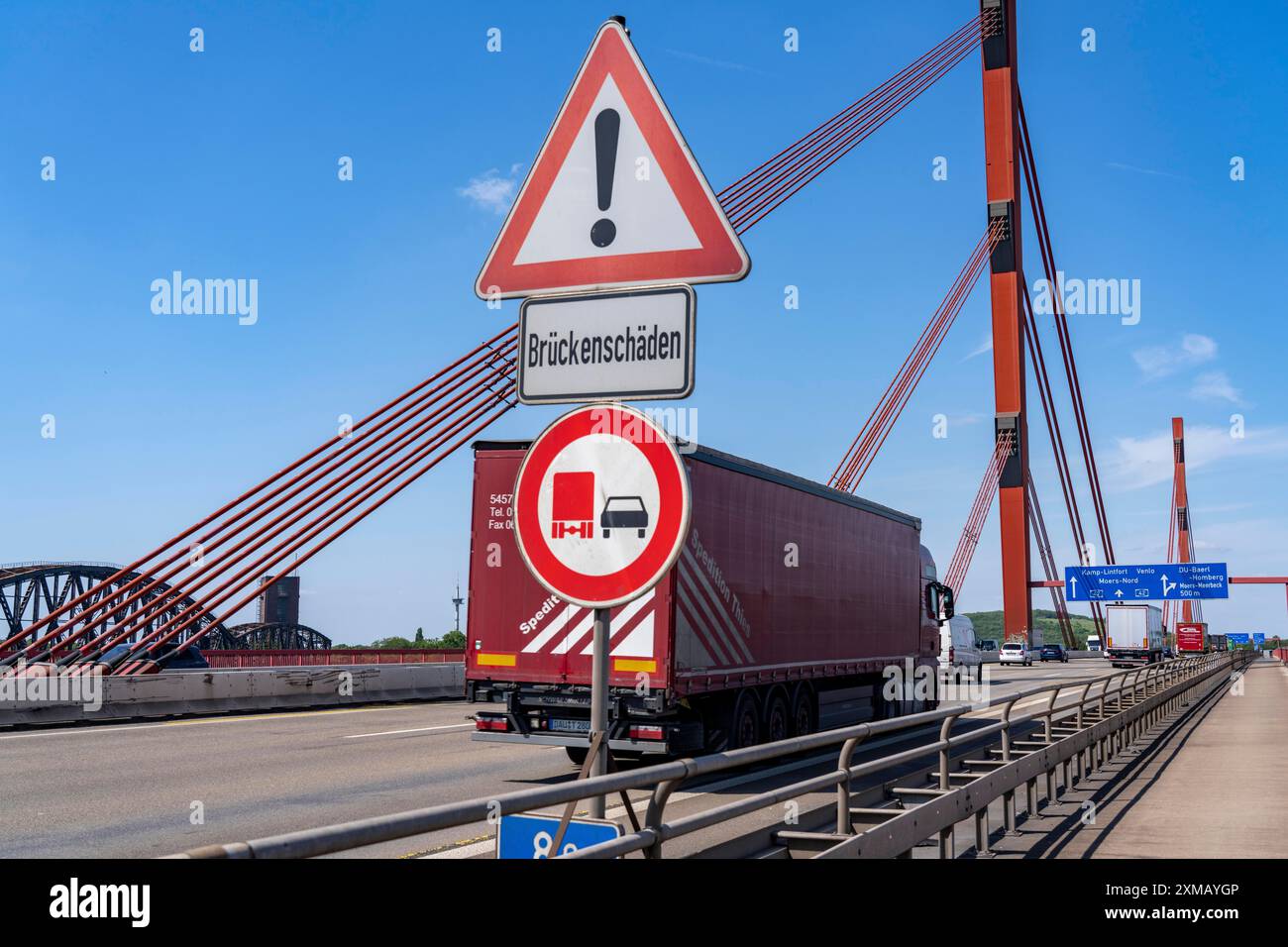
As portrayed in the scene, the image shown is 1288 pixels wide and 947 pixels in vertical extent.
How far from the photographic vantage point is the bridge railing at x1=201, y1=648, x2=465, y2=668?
31.7 metres

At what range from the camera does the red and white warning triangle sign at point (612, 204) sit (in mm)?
3654

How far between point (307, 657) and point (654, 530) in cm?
3139

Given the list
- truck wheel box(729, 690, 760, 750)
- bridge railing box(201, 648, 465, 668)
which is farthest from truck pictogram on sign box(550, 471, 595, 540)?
bridge railing box(201, 648, 465, 668)

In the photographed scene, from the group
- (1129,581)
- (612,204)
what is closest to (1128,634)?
(1129,581)

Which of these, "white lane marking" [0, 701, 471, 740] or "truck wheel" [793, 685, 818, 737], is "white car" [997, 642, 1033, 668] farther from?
"truck wheel" [793, 685, 818, 737]

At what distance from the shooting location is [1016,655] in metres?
68.8

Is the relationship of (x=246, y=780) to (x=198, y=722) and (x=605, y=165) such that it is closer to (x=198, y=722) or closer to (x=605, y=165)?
(x=198, y=722)

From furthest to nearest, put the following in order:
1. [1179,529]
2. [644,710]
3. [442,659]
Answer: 1. [1179,529]
2. [442,659]
3. [644,710]

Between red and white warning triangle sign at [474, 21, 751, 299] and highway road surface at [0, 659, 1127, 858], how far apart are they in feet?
14.3

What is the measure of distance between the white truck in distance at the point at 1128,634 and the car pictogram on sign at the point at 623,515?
63.7 meters
